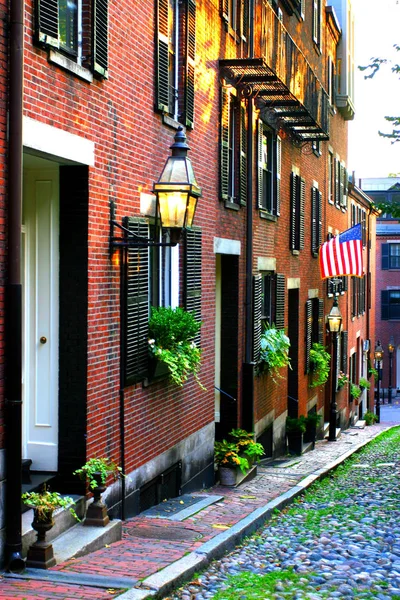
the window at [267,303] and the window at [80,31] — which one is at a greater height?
the window at [80,31]

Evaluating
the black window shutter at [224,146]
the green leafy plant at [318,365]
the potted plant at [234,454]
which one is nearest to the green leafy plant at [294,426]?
the green leafy plant at [318,365]

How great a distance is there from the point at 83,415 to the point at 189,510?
9.72 ft

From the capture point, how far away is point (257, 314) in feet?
53.8

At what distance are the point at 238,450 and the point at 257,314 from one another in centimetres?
304

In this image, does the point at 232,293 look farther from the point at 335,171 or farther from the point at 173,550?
the point at 335,171

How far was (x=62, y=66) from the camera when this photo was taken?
754 centimetres

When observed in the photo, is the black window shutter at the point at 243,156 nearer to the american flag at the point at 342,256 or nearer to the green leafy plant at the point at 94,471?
the american flag at the point at 342,256

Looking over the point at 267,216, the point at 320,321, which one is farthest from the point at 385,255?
the point at 267,216

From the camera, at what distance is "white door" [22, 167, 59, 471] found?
27.2 feet

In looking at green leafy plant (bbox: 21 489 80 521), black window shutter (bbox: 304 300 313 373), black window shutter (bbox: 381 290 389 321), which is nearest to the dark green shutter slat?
black window shutter (bbox: 304 300 313 373)

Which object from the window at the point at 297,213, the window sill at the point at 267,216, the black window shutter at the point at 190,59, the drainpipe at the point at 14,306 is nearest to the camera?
the drainpipe at the point at 14,306

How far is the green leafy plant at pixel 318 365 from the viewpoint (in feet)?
76.7

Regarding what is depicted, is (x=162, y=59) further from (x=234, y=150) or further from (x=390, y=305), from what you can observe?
(x=390, y=305)

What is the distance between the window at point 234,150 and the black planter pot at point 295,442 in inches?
289
